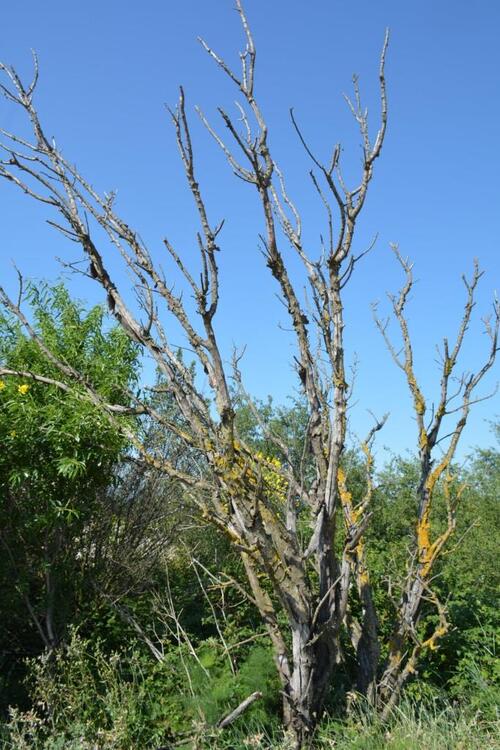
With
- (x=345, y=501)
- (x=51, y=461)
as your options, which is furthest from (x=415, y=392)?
(x=51, y=461)

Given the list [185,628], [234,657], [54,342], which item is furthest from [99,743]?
[54,342]

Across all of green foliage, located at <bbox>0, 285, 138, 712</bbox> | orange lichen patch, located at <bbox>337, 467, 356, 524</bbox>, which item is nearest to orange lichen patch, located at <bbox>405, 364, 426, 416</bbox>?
orange lichen patch, located at <bbox>337, 467, 356, 524</bbox>

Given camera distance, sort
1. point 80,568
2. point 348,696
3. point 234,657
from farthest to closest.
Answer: point 80,568 < point 234,657 < point 348,696

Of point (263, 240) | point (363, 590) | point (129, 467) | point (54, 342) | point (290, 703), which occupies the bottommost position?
point (290, 703)

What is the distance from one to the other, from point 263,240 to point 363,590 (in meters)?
2.82

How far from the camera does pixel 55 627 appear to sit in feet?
19.9

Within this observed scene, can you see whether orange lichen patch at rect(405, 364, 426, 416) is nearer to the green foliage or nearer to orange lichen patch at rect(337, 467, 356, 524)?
orange lichen patch at rect(337, 467, 356, 524)

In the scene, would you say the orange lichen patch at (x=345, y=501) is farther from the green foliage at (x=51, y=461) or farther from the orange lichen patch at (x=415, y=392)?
the green foliage at (x=51, y=461)

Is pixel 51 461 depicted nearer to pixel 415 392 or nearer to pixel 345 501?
pixel 345 501

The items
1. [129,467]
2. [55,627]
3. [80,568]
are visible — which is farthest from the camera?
[129,467]

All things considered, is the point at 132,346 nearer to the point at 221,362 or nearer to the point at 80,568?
the point at 221,362

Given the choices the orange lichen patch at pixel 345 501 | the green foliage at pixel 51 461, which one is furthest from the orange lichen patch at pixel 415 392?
the green foliage at pixel 51 461

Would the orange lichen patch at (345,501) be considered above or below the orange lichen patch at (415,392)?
below

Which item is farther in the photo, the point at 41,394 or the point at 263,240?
the point at 41,394
